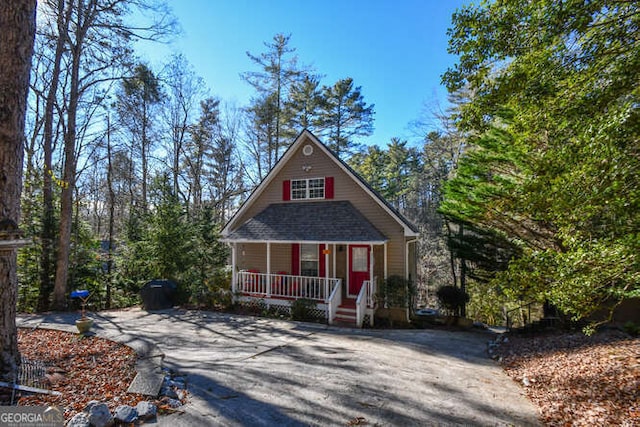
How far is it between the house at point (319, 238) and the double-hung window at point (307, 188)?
0.04m

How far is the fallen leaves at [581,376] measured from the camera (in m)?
3.79

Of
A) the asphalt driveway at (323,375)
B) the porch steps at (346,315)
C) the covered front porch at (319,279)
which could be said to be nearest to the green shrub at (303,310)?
the covered front porch at (319,279)

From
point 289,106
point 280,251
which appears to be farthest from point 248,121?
point 280,251

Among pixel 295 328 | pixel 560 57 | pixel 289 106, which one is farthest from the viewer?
pixel 289 106

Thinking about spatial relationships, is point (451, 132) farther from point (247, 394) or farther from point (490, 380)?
point (247, 394)

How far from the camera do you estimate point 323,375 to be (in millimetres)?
4957

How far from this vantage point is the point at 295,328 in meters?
8.60

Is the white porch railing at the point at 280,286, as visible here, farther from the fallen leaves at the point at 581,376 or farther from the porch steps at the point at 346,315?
the fallen leaves at the point at 581,376

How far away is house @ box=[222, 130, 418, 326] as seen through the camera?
33.6ft

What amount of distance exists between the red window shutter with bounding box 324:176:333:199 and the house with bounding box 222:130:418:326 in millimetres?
42

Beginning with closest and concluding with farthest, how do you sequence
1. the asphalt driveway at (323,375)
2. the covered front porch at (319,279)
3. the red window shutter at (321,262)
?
the asphalt driveway at (323,375)
the covered front porch at (319,279)
the red window shutter at (321,262)

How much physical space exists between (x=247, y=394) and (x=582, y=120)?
583 cm

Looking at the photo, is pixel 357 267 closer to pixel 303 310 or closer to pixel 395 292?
pixel 395 292

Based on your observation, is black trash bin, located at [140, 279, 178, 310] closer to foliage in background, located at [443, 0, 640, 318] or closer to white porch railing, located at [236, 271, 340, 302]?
white porch railing, located at [236, 271, 340, 302]
